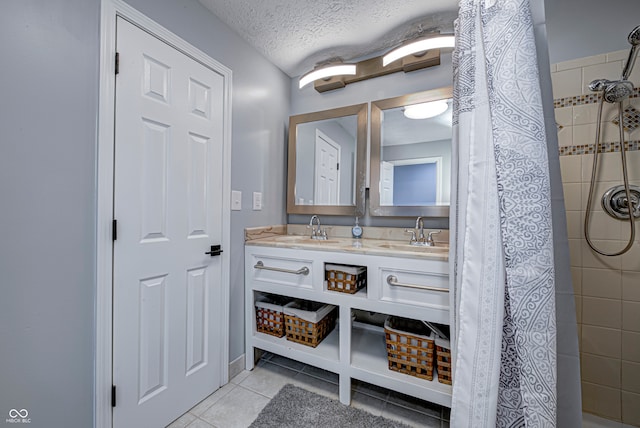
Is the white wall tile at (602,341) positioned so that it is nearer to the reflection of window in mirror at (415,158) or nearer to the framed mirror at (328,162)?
the reflection of window in mirror at (415,158)

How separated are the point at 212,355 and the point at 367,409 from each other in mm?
970

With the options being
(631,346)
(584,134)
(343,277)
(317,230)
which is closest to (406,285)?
(343,277)

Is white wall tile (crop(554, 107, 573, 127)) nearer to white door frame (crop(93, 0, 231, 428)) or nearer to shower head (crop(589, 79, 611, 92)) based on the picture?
shower head (crop(589, 79, 611, 92))

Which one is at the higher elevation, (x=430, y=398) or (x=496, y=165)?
(x=496, y=165)

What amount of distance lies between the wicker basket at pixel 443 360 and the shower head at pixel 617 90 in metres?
1.46

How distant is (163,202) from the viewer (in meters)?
1.25

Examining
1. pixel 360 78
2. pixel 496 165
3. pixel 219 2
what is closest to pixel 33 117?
pixel 219 2

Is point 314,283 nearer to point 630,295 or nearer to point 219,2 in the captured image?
point 630,295

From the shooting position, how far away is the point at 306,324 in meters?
1.57

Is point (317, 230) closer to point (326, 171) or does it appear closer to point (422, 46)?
point (326, 171)

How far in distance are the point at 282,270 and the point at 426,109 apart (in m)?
1.49

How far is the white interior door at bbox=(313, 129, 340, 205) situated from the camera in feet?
6.54

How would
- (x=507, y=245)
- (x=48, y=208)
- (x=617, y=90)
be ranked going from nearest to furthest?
(x=507, y=245)
(x=48, y=208)
(x=617, y=90)

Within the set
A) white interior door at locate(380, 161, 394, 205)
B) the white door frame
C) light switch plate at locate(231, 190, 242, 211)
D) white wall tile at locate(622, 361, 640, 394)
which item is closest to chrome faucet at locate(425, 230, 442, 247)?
white interior door at locate(380, 161, 394, 205)
